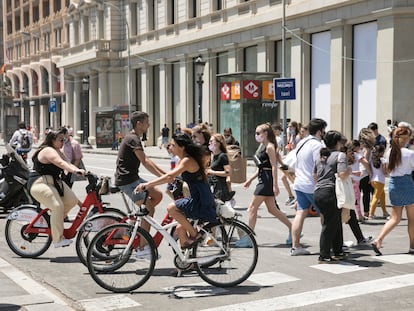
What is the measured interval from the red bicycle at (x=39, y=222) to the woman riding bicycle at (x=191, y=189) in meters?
1.14

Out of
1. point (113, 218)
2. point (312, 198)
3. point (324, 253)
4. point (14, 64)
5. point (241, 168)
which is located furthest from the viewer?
point (14, 64)

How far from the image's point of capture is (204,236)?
7238 millimetres

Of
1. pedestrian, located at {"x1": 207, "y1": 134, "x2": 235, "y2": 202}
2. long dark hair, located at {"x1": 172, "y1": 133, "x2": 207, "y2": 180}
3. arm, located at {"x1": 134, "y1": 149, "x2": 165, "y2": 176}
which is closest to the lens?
long dark hair, located at {"x1": 172, "y1": 133, "x2": 207, "y2": 180}

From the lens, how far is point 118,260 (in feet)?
23.8

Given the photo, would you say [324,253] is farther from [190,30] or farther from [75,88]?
[75,88]

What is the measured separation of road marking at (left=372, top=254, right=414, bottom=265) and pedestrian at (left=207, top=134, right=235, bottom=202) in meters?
2.69

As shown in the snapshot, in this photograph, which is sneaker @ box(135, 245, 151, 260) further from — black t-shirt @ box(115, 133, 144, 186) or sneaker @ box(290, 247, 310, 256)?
A: sneaker @ box(290, 247, 310, 256)

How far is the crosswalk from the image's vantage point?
652 centimetres

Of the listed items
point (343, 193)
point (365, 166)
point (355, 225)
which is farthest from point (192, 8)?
point (343, 193)

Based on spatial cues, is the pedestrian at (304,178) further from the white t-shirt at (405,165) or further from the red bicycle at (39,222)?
the red bicycle at (39,222)

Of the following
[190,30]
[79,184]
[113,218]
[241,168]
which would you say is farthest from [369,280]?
[190,30]

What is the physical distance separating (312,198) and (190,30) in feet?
111

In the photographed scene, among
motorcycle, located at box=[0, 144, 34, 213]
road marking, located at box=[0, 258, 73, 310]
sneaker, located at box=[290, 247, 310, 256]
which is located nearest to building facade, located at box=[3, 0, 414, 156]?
motorcycle, located at box=[0, 144, 34, 213]

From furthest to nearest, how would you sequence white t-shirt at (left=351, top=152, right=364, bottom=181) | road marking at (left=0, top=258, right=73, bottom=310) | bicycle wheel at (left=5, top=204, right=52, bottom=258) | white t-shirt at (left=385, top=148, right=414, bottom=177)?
1. white t-shirt at (left=351, top=152, right=364, bottom=181)
2. white t-shirt at (left=385, top=148, right=414, bottom=177)
3. bicycle wheel at (left=5, top=204, right=52, bottom=258)
4. road marking at (left=0, top=258, right=73, bottom=310)
